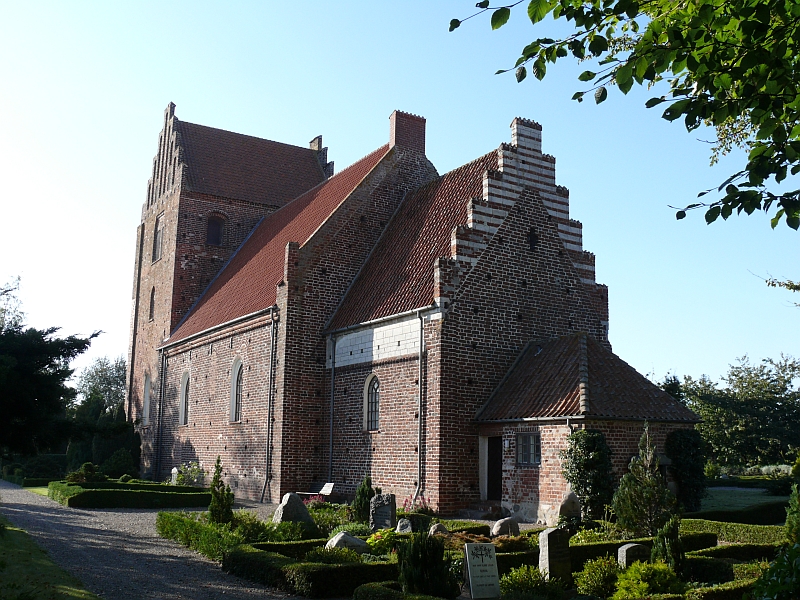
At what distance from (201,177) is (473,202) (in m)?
17.4

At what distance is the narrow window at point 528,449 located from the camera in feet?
59.8

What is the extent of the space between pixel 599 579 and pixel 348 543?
426cm

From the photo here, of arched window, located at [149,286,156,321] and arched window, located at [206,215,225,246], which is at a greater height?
arched window, located at [206,215,225,246]

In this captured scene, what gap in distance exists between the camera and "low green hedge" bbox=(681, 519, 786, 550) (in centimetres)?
1491

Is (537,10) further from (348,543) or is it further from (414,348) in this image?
(414,348)

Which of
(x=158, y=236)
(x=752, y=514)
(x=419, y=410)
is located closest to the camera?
(x=752, y=514)

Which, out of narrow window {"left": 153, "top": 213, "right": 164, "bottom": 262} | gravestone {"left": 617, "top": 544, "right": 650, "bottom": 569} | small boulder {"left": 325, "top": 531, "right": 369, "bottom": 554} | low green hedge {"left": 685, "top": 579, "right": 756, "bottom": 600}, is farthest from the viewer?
narrow window {"left": 153, "top": 213, "right": 164, "bottom": 262}

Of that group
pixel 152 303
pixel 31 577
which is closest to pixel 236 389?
pixel 152 303

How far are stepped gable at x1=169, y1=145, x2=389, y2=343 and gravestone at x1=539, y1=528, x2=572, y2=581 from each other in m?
14.8

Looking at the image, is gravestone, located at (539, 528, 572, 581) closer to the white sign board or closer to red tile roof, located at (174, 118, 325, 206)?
the white sign board

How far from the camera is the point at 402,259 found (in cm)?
2325

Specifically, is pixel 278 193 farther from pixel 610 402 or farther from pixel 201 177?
pixel 610 402

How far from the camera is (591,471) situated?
54.5 feet

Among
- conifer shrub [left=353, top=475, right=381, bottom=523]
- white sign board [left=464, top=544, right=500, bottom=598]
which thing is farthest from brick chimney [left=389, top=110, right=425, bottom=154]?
white sign board [left=464, top=544, right=500, bottom=598]
